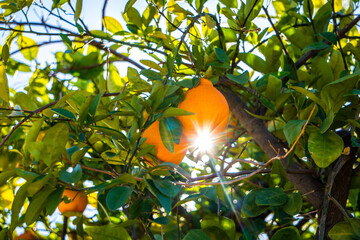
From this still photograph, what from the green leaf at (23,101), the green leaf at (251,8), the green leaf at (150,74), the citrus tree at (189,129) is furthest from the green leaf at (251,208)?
the green leaf at (23,101)

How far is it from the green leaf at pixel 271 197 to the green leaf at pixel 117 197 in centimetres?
33

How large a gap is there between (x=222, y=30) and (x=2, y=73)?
2.05ft

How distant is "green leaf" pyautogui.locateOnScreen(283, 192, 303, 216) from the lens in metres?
0.88

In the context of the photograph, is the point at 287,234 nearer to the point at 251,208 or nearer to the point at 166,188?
the point at 251,208

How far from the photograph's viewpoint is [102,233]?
0.83 metres

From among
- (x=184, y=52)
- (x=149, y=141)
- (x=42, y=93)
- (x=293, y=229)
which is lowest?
(x=293, y=229)

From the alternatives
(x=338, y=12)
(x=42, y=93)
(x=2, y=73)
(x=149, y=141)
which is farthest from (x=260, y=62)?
(x=42, y=93)

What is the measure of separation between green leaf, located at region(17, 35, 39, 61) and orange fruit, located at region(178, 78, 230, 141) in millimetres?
906

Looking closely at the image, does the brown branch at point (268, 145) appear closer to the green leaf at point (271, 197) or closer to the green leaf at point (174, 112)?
the green leaf at point (271, 197)

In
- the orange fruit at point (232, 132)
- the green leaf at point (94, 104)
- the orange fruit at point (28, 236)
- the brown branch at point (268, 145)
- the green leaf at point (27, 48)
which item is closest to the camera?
the green leaf at point (94, 104)

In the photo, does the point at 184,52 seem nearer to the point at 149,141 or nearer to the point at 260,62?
the point at 260,62

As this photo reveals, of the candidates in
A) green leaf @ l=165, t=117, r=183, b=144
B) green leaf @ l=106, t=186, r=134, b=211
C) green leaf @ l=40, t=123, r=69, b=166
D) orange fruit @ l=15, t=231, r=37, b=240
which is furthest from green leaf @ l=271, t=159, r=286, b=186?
orange fruit @ l=15, t=231, r=37, b=240

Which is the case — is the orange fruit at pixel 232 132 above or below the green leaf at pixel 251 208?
above

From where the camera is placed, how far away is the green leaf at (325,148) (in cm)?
82
